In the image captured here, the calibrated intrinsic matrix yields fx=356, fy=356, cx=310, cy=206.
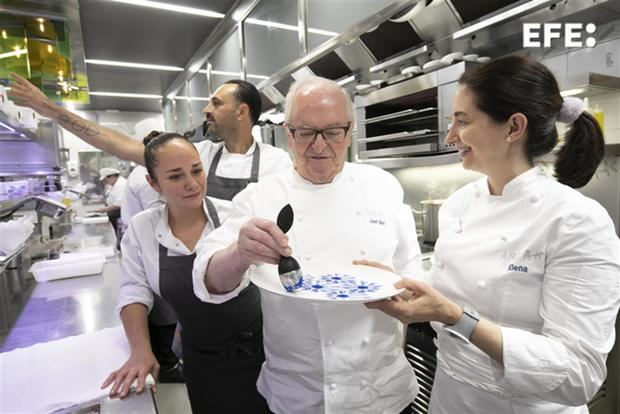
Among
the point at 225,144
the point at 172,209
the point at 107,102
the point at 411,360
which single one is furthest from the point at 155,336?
the point at 107,102

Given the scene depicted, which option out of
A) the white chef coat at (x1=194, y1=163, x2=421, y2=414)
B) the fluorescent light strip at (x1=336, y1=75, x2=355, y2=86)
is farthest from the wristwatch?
the fluorescent light strip at (x1=336, y1=75, x2=355, y2=86)

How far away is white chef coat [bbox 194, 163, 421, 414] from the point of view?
1.06 meters

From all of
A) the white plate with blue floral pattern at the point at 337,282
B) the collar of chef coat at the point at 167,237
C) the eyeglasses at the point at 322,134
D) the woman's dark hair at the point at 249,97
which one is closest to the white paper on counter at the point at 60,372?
the collar of chef coat at the point at 167,237

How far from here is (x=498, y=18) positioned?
6.49 feet

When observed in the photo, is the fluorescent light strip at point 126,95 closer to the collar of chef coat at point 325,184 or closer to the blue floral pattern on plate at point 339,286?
the collar of chef coat at point 325,184

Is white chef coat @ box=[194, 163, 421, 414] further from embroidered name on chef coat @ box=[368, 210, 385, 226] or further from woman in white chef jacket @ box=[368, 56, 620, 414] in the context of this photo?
woman in white chef jacket @ box=[368, 56, 620, 414]

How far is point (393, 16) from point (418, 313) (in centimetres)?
220

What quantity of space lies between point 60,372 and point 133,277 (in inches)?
16.8

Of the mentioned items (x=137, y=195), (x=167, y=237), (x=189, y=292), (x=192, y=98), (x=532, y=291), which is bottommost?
(x=189, y=292)

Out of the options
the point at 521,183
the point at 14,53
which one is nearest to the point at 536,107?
the point at 521,183

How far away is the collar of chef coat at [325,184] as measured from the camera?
3.94 ft

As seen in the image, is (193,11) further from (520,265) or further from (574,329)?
(574,329)

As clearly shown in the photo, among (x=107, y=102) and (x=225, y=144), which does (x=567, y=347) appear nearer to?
(x=225, y=144)

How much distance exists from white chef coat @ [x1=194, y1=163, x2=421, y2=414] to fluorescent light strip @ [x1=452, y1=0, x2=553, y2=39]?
1373 millimetres
